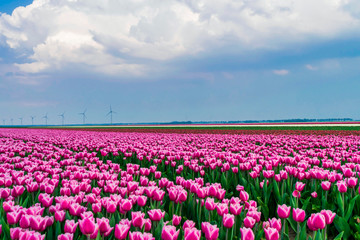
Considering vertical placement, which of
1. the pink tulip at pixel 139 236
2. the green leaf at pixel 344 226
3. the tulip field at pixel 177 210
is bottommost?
the green leaf at pixel 344 226

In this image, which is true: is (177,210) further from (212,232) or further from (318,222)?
(318,222)

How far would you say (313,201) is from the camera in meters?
5.04

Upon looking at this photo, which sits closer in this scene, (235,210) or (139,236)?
(139,236)

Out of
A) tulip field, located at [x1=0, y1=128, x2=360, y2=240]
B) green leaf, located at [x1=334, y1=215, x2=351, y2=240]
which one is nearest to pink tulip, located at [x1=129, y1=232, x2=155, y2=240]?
tulip field, located at [x1=0, y1=128, x2=360, y2=240]

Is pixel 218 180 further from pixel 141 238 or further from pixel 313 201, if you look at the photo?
pixel 141 238

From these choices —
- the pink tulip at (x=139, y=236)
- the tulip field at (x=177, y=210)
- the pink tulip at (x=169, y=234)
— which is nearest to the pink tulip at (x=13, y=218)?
the tulip field at (x=177, y=210)

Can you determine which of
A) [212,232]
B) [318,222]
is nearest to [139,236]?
[212,232]

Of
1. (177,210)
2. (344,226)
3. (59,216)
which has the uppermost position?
(59,216)

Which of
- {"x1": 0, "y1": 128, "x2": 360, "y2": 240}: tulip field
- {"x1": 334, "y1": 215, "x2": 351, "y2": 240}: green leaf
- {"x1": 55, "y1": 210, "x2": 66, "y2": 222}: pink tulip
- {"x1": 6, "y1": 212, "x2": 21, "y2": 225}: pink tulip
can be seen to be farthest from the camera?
{"x1": 334, "y1": 215, "x2": 351, "y2": 240}: green leaf

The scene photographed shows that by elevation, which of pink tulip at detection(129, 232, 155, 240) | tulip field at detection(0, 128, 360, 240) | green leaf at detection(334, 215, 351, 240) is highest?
pink tulip at detection(129, 232, 155, 240)

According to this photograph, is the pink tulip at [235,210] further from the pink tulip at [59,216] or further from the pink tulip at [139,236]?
the pink tulip at [59,216]

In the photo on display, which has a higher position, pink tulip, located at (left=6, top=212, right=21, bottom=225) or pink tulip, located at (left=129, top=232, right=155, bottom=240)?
pink tulip, located at (left=129, top=232, right=155, bottom=240)

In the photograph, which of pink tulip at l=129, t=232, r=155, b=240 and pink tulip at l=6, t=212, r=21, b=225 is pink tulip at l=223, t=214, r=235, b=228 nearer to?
pink tulip at l=129, t=232, r=155, b=240

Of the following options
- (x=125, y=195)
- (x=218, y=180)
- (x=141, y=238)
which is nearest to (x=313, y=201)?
(x=218, y=180)
